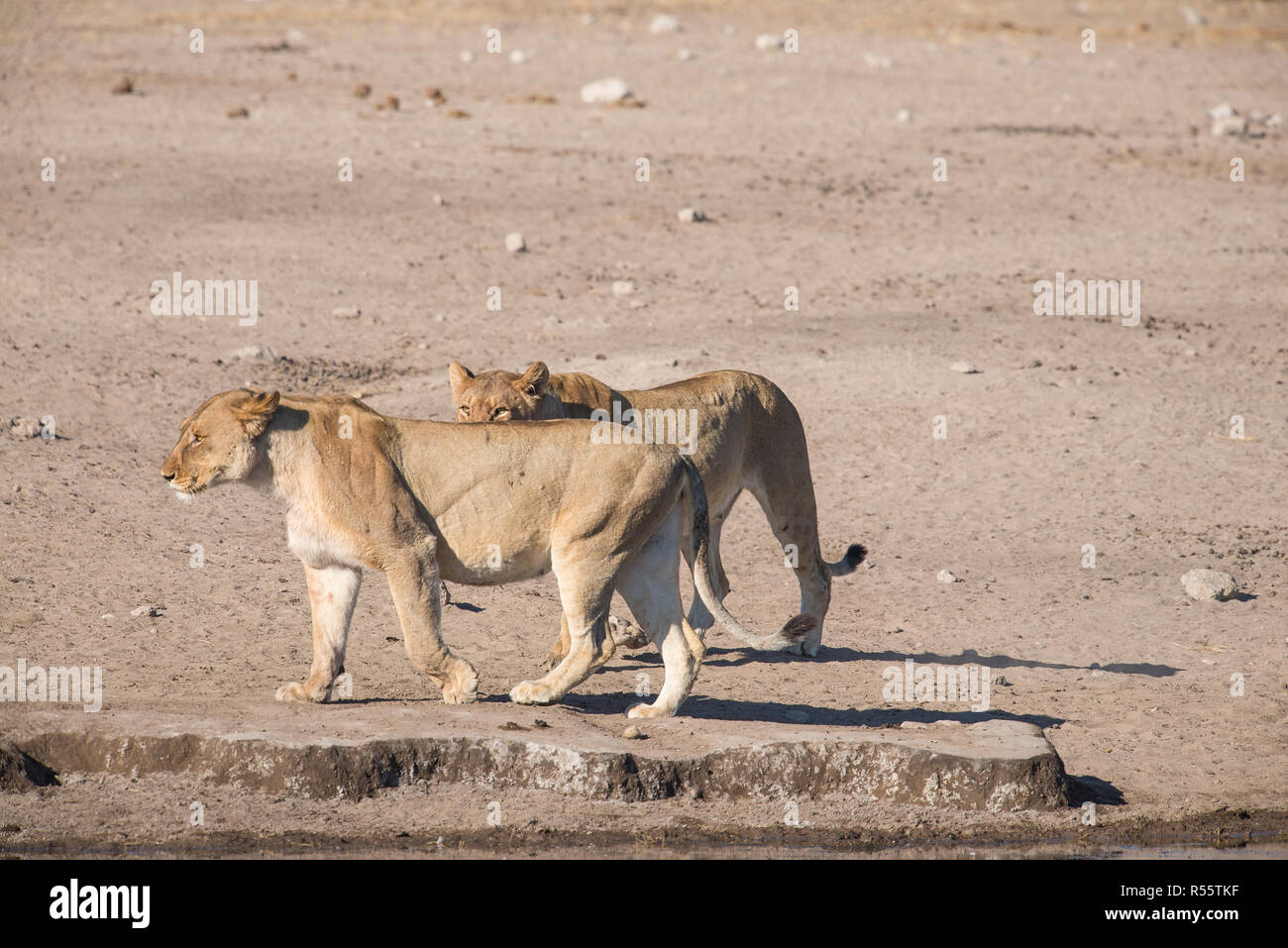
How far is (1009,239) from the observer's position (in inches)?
660

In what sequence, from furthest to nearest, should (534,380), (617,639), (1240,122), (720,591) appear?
(1240,122) < (617,639) < (534,380) < (720,591)

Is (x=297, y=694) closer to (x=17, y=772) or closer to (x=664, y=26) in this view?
(x=17, y=772)

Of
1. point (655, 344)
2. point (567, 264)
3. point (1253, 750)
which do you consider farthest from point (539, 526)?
point (567, 264)

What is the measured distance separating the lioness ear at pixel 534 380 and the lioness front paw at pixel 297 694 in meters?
1.99

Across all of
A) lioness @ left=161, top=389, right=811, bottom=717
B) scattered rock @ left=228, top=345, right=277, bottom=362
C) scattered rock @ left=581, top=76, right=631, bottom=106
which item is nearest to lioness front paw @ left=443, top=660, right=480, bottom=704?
lioness @ left=161, top=389, right=811, bottom=717

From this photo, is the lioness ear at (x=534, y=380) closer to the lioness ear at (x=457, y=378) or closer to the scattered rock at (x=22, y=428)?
the lioness ear at (x=457, y=378)

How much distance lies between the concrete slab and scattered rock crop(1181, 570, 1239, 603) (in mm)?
3362

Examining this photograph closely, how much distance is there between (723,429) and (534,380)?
3.35 feet

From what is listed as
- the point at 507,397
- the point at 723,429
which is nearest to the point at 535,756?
the point at 507,397

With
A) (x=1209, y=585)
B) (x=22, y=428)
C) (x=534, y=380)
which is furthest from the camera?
(x=22, y=428)

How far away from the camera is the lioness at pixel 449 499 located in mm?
6891

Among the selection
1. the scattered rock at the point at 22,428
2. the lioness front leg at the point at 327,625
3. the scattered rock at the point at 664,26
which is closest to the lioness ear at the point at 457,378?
the lioness front leg at the point at 327,625

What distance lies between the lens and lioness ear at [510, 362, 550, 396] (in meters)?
8.23

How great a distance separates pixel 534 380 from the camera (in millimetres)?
8281
